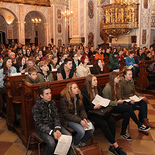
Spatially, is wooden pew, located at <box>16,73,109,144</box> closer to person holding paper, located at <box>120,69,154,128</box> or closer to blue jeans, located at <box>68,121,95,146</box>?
blue jeans, located at <box>68,121,95,146</box>

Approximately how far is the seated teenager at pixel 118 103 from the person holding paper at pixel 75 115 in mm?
806

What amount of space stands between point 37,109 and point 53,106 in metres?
0.29

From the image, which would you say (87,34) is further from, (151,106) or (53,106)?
(53,106)

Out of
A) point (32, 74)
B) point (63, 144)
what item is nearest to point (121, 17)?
point (32, 74)

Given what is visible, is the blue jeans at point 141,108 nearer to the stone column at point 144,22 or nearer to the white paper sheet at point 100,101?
the white paper sheet at point 100,101

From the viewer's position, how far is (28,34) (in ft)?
79.8

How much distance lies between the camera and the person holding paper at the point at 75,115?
141 inches

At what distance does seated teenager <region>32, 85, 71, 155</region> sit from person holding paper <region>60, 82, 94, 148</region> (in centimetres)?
19

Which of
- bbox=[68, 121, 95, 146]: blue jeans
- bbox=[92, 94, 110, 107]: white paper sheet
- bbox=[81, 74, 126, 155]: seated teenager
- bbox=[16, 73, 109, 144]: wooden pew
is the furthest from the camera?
bbox=[92, 94, 110, 107]: white paper sheet

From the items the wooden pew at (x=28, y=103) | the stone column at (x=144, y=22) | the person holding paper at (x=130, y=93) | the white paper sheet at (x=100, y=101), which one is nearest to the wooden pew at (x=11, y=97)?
the wooden pew at (x=28, y=103)

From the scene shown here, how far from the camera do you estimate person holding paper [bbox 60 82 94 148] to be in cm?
357

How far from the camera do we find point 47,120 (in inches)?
136

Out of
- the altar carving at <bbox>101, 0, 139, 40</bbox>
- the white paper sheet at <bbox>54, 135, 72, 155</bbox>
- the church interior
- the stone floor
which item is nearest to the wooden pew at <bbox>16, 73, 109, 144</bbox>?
the church interior

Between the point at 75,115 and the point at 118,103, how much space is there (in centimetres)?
109
